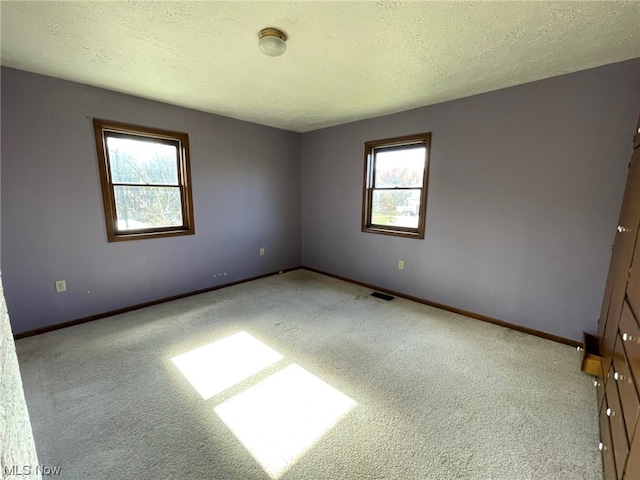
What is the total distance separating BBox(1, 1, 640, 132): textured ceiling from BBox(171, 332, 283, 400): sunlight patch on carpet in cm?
225

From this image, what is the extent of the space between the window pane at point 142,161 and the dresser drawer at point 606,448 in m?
3.95

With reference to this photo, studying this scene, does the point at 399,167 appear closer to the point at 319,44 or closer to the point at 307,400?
the point at 319,44

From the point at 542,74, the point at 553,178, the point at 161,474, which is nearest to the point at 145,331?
the point at 161,474

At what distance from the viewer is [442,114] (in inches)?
115

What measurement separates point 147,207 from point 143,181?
0.29m

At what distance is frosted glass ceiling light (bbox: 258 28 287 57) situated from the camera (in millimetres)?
1688

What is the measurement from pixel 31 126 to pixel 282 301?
280 cm

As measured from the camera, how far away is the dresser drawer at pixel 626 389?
3.29 ft

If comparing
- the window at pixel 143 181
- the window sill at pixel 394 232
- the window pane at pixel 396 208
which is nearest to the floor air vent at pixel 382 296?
the window sill at pixel 394 232

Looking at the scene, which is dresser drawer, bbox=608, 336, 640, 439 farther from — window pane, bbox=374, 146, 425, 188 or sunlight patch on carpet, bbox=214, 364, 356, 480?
Result: window pane, bbox=374, 146, 425, 188

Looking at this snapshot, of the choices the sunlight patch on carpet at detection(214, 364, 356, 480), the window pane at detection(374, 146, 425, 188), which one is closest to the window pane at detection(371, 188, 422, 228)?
the window pane at detection(374, 146, 425, 188)

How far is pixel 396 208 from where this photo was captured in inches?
139

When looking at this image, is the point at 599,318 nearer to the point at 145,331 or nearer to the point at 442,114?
the point at 442,114

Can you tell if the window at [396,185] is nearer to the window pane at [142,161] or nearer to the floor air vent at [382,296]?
the floor air vent at [382,296]
